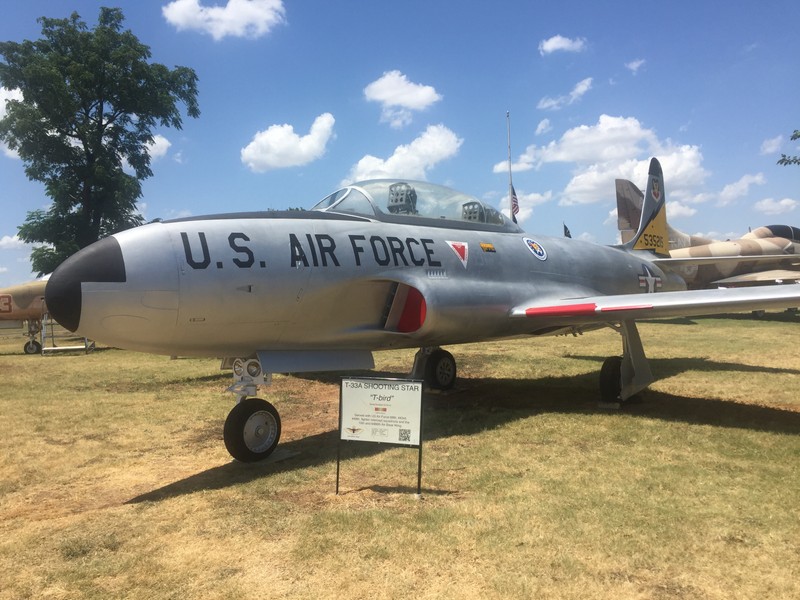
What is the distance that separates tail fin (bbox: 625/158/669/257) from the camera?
12469mm

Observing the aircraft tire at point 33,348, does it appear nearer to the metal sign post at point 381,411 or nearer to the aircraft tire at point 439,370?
the aircraft tire at point 439,370

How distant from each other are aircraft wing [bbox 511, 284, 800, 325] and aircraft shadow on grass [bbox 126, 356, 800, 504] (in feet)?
4.39

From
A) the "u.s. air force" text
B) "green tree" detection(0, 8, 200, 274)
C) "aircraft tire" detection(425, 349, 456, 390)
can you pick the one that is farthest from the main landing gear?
the "u.s. air force" text

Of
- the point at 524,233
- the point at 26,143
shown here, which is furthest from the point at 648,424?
the point at 26,143

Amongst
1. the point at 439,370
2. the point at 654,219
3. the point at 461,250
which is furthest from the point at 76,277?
the point at 654,219

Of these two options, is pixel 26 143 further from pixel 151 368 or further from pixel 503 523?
pixel 503 523

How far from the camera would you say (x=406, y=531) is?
12.6 ft

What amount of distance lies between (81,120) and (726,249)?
34.6 meters

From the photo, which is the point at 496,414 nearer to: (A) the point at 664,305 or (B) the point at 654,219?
(A) the point at 664,305

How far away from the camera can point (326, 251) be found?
19.6 ft

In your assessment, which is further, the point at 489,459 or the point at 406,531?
the point at 489,459

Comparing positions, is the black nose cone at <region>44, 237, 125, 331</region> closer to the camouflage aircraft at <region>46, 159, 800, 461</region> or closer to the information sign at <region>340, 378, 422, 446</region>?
the camouflage aircraft at <region>46, 159, 800, 461</region>

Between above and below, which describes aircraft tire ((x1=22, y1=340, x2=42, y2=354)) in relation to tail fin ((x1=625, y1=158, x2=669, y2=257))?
below

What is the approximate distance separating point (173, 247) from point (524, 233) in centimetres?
593
